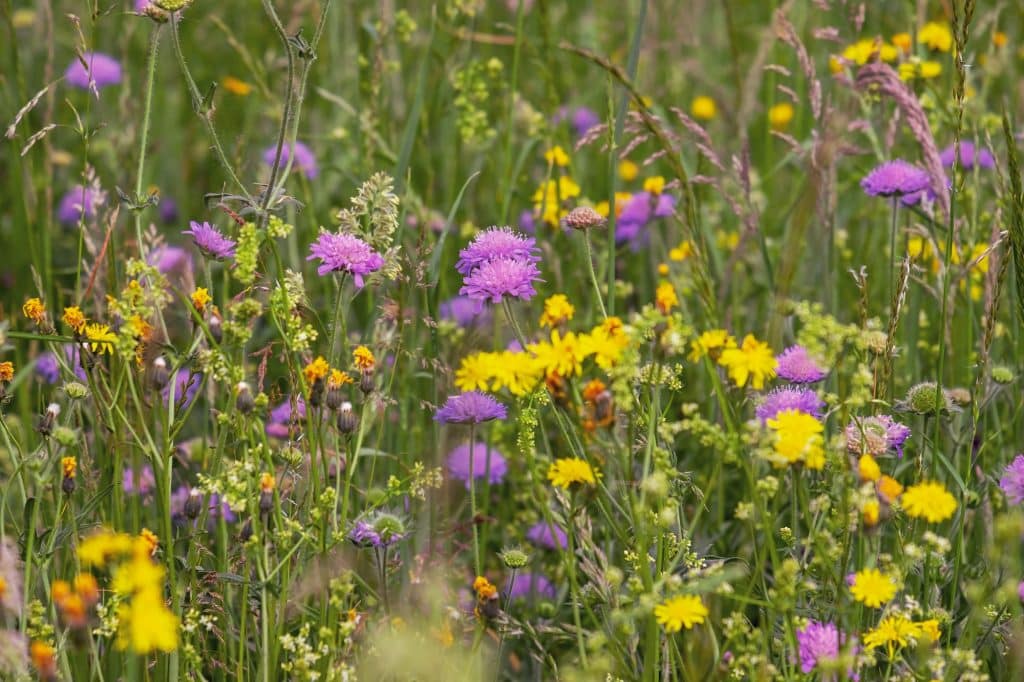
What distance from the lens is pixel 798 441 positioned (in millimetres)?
1307

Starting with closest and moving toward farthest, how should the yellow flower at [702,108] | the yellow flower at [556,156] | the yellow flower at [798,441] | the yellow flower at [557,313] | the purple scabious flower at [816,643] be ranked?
the yellow flower at [798,441]
the yellow flower at [557,313]
the purple scabious flower at [816,643]
the yellow flower at [556,156]
the yellow flower at [702,108]

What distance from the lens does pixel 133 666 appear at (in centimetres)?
140

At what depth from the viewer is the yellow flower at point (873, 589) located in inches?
53.1

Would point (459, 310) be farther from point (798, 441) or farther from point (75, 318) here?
point (798, 441)

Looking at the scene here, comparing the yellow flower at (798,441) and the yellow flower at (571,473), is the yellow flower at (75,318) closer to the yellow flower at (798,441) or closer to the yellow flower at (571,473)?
the yellow flower at (571,473)

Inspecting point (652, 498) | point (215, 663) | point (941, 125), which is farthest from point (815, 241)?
point (215, 663)

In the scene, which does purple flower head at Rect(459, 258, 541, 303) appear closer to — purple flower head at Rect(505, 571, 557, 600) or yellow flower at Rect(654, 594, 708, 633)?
yellow flower at Rect(654, 594, 708, 633)

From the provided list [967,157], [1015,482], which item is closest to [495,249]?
[1015,482]

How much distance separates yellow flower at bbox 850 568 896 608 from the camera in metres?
1.35

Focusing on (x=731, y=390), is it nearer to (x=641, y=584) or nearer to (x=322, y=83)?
(x=641, y=584)

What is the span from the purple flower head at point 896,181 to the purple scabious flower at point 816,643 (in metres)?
0.93

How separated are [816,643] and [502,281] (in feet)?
2.05

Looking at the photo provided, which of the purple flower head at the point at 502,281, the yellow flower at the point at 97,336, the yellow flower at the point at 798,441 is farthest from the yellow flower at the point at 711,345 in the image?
the yellow flower at the point at 97,336

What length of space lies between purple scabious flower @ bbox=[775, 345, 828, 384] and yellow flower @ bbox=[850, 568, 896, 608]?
0.45 m
